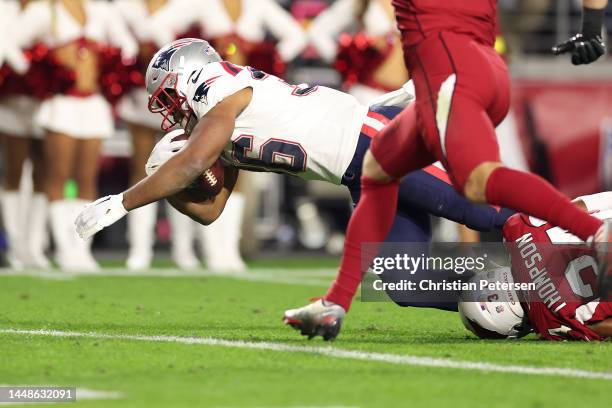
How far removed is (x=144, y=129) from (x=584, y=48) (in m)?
6.21

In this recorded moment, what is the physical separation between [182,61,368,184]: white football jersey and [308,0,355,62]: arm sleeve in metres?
5.69

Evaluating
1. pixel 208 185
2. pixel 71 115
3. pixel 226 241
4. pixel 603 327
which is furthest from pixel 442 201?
pixel 71 115

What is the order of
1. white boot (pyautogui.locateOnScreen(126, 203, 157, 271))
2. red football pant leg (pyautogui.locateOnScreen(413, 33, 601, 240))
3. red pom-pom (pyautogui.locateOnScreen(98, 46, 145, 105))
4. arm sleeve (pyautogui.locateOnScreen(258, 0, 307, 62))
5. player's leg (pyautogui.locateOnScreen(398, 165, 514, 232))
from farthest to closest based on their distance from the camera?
arm sleeve (pyautogui.locateOnScreen(258, 0, 307, 62)) < white boot (pyautogui.locateOnScreen(126, 203, 157, 271)) < red pom-pom (pyautogui.locateOnScreen(98, 46, 145, 105)) < player's leg (pyautogui.locateOnScreen(398, 165, 514, 232)) < red football pant leg (pyautogui.locateOnScreen(413, 33, 601, 240))

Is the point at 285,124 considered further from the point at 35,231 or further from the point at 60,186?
the point at 35,231

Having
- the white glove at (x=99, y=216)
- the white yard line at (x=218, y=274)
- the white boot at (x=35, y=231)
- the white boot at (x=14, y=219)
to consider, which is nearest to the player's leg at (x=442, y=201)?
the white glove at (x=99, y=216)

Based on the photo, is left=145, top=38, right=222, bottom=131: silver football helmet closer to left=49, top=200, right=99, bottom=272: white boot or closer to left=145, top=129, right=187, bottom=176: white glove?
left=145, top=129, right=187, bottom=176: white glove

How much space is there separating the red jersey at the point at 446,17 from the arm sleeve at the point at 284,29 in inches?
247

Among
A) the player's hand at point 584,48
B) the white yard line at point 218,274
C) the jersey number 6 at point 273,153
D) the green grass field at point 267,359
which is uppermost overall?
the player's hand at point 584,48

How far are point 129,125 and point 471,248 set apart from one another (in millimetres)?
5216

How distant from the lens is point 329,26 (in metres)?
11.4

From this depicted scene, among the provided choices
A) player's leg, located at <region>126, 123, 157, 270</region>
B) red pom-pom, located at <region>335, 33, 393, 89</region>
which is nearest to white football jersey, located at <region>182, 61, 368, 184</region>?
player's leg, located at <region>126, 123, 157, 270</region>

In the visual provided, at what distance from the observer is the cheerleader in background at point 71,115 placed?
408 inches

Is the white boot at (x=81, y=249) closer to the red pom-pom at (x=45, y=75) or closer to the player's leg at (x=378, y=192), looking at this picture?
the red pom-pom at (x=45, y=75)

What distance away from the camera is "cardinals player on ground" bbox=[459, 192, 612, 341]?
5.21 metres
